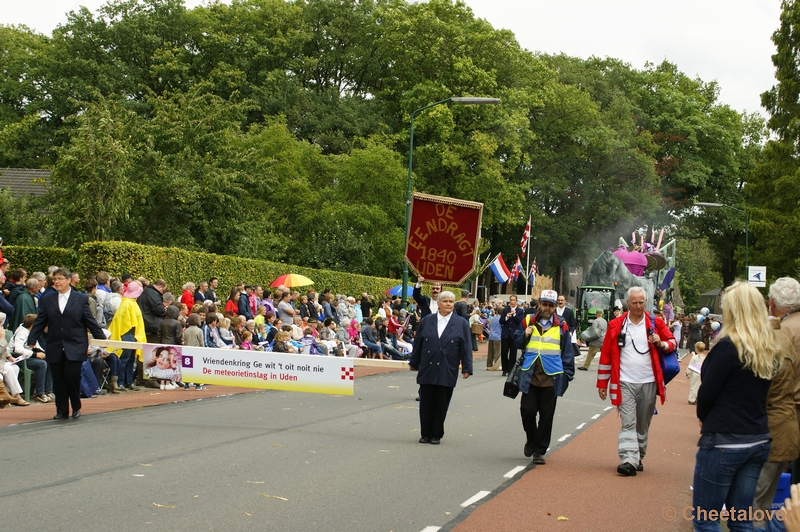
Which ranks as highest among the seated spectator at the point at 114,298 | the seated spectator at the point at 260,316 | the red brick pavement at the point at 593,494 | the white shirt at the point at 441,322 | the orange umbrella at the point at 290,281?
the orange umbrella at the point at 290,281

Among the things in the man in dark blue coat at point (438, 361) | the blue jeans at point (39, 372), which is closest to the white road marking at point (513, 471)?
the man in dark blue coat at point (438, 361)

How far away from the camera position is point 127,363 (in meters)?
15.9

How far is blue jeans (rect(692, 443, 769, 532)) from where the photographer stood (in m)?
4.82

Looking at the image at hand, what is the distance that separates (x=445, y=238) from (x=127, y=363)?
6022 mm

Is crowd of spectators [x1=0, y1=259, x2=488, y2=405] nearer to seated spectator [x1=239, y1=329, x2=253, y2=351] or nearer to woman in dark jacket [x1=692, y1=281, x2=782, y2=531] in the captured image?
seated spectator [x1=239, y1=329, x2=253, y2=351]

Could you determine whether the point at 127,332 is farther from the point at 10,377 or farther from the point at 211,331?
the point at 10,377

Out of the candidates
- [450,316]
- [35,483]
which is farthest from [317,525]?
[450,316]

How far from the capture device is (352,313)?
2800cm

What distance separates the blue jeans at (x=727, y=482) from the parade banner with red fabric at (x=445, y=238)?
1271cm

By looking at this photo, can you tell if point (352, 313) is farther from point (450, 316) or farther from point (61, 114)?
point (61, 114)

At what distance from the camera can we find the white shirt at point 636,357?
938cm

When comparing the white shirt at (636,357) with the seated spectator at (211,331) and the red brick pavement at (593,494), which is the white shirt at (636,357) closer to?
the red brick pavement at (593,494)

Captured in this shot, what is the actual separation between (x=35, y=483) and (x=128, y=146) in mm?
20904

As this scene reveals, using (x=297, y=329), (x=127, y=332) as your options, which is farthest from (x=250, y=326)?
(x=127, y=332)
